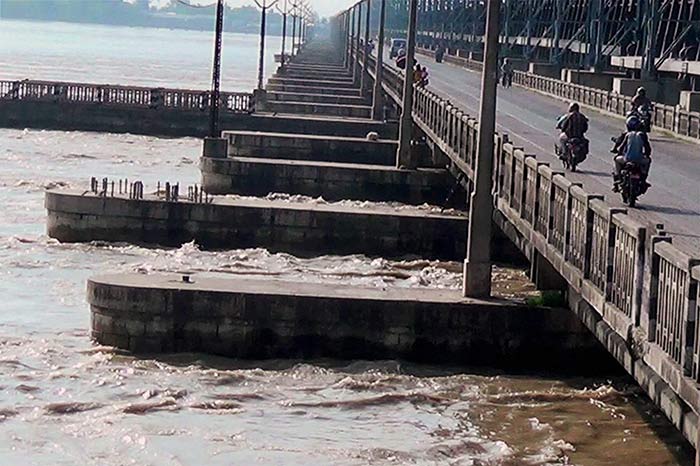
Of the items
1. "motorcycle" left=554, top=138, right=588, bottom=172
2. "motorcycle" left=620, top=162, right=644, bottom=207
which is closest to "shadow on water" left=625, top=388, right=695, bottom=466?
"motorcycle" left=620, top=162, right=644, bottom=207

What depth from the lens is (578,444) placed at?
22172 millimetres

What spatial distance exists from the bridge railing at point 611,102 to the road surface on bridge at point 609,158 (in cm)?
39

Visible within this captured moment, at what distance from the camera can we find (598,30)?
72688mm

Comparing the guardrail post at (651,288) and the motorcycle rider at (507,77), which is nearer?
the guardrail post at (651,288)

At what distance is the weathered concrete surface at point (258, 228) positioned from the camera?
135 feet

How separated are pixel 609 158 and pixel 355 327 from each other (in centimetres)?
988

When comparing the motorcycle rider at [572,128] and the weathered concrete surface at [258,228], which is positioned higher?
the motorcycle rider at [572,128]

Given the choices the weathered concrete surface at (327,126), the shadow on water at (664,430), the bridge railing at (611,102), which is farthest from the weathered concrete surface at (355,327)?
the weathered concrete surface at (327,126)

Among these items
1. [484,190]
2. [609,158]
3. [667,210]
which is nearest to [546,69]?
[609,158]

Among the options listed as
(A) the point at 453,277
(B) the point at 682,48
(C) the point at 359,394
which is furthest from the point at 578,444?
(B) the point at 682,48

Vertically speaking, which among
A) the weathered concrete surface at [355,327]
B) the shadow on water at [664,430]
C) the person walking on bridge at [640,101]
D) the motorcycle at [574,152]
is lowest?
the shadow on water at [664,430]

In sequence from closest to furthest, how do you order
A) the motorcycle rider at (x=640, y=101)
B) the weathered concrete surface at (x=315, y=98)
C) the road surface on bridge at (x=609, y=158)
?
the road surface on bridge at (x=609, y=158) < the motorcycle rider at (x=640, y=101) < the weathered concrete surface at (x=315, y=98)

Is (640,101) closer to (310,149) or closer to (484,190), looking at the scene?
(484,190)

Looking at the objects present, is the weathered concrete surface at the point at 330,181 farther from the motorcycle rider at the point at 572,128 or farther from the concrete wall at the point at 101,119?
the concrete wall at the point at 101,119
